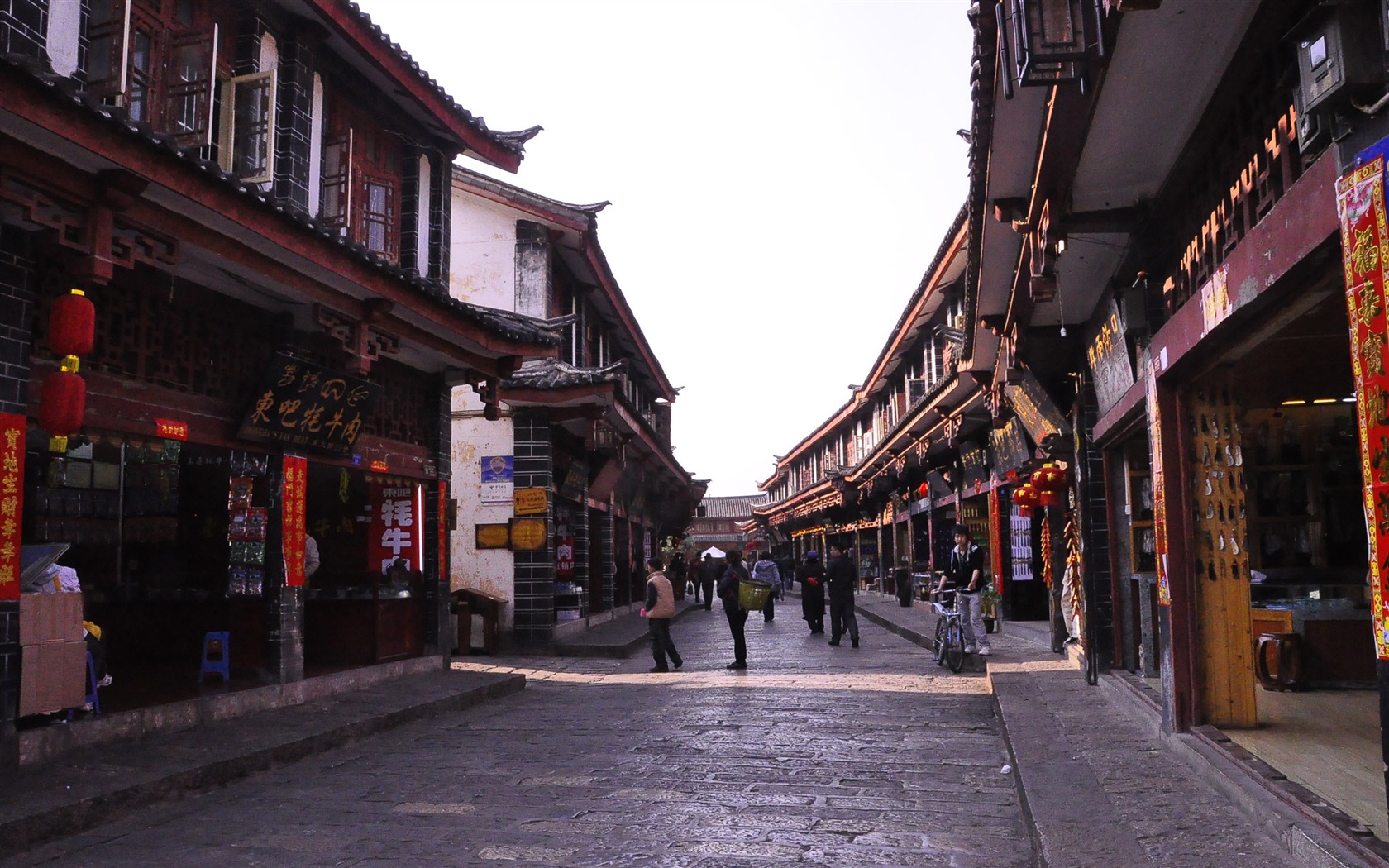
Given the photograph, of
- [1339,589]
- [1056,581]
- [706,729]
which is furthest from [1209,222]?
[1056,581]

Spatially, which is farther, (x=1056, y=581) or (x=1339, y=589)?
(x=1056, y=581)

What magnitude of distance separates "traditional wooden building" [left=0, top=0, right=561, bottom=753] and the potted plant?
7.25 metres

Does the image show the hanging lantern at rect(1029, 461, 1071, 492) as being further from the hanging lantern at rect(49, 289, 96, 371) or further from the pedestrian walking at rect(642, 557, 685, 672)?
the hanging lantern at rect(49, 289, 96, 371)

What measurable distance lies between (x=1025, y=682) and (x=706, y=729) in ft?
11.8

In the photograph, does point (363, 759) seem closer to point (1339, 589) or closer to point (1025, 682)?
point (1025, 682)

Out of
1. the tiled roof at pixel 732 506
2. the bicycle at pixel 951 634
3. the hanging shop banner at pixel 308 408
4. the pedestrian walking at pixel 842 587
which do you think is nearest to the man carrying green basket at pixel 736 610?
the pedestrian walking at pixel 842 587

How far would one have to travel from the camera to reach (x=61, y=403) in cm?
649

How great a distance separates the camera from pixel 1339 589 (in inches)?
356

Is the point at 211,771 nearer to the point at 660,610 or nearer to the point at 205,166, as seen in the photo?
the point at 205,166

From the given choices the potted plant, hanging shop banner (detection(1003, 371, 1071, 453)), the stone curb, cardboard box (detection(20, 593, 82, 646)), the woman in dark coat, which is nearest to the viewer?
the stone curb

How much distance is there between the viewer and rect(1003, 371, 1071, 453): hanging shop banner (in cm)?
1094

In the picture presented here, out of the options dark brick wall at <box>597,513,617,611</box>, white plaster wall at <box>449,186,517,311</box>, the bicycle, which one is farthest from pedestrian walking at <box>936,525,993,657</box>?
dark brick wall at <box>597,513,617,611</box>

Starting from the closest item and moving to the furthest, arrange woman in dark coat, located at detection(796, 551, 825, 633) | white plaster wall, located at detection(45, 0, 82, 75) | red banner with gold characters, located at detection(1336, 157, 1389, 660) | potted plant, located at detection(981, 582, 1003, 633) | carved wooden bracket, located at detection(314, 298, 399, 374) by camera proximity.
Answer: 1. red banner with gold characters, located at detection(1336, 157, 1389, 660)
2. white plaster wall, located at detection(45, 0, 82, 75)
3. carved wooden bracket, located at detection(314, 298, 399, 374)
4. potted plant, located at detection(981, 582, 1003, 633)
5. woman in dark coat, located at detection(796, 551, 825, 633)

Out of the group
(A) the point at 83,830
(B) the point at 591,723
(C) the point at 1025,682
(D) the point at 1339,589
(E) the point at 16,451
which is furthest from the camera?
(C) the point at 1025,682
